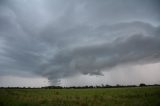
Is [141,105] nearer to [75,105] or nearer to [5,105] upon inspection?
[75,105]

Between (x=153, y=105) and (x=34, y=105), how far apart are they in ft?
54.3

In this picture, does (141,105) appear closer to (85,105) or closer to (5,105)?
(85,105)

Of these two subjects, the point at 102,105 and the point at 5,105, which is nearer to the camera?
the point at 5,105

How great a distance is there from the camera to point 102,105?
24969mm

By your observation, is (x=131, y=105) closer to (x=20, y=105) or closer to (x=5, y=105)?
A: (x=20, y=105)

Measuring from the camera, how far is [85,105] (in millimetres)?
24703

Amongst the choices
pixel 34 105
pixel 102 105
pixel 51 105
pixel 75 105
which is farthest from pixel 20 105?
pixel 102 105

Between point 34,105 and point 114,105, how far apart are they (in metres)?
11.5

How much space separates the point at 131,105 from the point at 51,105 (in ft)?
37.3

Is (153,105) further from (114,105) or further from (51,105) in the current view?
(51,105)

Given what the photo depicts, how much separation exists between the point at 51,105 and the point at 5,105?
19.7 ft

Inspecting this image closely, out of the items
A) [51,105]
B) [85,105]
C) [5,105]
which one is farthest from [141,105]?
[5,105]

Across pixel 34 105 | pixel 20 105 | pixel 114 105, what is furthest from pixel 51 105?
pixel 114 105

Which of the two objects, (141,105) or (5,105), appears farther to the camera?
(141,105)
